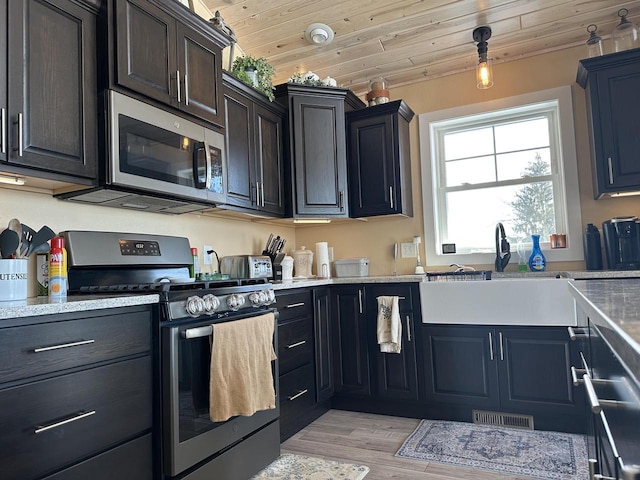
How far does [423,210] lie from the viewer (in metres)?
3.54

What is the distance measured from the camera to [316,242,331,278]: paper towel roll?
3539 mm

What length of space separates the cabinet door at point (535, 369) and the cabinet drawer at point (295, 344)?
44.9 inches

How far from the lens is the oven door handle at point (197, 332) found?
1.76 m

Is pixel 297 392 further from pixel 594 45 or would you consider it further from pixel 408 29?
pixel 594 45

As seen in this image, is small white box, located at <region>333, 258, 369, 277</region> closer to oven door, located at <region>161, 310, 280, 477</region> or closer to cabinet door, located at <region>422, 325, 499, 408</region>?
cabinet door, located at <region>422, 325, 499, 408</region>

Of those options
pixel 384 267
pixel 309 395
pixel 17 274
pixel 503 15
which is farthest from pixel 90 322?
pixel 503 15

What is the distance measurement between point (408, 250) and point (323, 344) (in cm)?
109

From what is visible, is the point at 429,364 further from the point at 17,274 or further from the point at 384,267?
the point at 17,274

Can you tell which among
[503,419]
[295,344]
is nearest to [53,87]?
[295,344]

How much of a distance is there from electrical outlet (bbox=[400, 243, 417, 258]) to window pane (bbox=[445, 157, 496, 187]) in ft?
1.87

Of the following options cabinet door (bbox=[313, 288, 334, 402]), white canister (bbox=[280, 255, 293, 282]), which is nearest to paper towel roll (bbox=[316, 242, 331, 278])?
white canister (bbox=[280, 255, 293, 282])

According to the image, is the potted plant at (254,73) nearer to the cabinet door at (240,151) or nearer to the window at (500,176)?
the cabinet door at (240,151)

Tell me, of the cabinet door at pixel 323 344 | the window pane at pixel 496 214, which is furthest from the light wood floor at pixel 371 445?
the window pane at pixel 496 214

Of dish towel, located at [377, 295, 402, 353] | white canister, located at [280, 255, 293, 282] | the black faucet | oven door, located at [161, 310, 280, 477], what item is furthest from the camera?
white canister, located at [280, 255, 293, 282]
